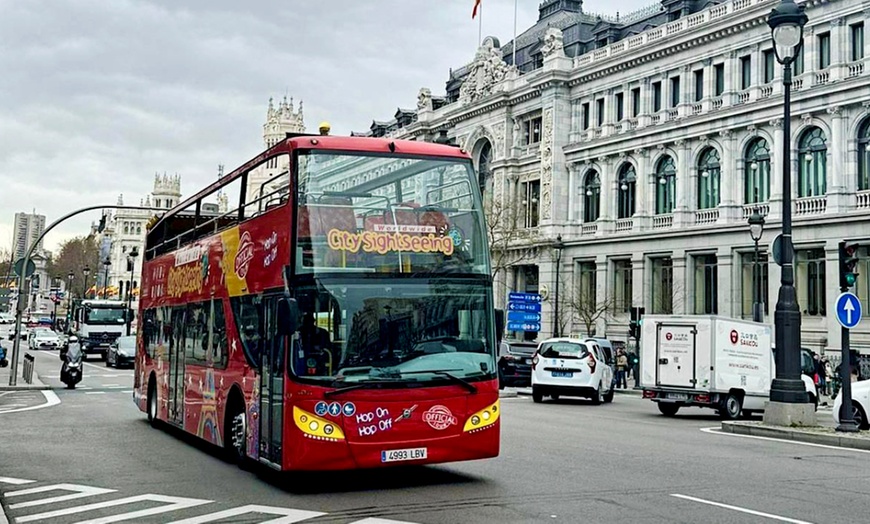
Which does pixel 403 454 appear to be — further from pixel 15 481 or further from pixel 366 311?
pixel 15 481

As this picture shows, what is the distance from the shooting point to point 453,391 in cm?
1081

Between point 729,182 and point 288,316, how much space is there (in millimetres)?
38074

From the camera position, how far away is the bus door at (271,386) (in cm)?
1072

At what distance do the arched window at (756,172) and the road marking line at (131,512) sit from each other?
37.6 metres

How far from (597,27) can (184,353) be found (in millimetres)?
44432

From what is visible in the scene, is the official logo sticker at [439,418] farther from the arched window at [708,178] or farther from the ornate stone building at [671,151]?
the arched window at [708,178]

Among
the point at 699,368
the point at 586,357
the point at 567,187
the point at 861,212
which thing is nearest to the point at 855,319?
the point at 699,368

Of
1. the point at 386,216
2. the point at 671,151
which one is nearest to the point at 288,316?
the point at 386,216

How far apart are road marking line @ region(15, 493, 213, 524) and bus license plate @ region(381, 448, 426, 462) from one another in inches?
76.1

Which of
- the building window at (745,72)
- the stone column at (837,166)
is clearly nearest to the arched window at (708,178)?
the building window at (745,72)

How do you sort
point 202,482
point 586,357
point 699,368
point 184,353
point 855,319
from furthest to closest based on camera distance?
1. point 586,357
2. point 699,368
3. point 855,319
4. point 184,353
5. point 202,482

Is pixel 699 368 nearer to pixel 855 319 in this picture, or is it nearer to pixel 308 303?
pixel 855 319

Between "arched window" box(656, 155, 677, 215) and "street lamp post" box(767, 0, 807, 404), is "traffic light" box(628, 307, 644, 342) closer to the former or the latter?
"arched window" box(656, 155, 677, 215)

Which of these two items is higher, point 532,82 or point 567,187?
A: point 532,82
